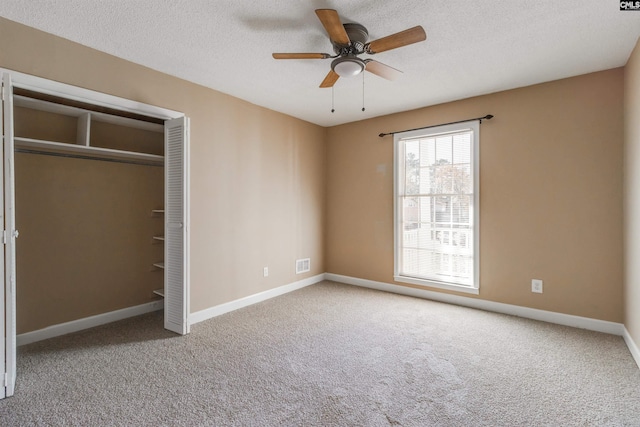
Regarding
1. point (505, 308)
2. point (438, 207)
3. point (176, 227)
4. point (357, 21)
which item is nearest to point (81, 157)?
point (176, 227)

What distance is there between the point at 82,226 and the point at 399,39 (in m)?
3.55

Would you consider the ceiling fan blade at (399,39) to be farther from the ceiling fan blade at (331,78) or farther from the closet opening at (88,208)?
the closet opening at (88,208)

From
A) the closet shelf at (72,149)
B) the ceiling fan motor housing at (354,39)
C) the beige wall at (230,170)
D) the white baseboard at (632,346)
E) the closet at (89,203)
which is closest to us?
the ceiling fan motor housing at (354,39)

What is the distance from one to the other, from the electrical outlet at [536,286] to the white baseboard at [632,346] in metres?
0.73

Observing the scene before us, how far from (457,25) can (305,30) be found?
3.84 ft

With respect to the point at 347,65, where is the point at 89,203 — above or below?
below

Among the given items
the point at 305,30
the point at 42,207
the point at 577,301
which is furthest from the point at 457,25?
the point at 42,207

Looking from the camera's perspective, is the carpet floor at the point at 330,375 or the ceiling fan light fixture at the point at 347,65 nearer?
the carpet floor at the point at 330,375

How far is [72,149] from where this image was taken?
3.00 metres

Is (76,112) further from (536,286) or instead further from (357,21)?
(536,286)

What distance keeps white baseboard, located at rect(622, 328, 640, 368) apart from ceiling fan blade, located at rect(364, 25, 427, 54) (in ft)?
9.74

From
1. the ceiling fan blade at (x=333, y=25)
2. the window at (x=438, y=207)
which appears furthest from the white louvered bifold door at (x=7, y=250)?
the window at (x=438, y=207)

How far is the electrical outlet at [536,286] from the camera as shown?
3.40 metres

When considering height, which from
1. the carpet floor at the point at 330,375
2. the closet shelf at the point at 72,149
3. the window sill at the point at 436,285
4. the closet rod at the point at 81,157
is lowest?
the carpet floor at the point at 330,375
